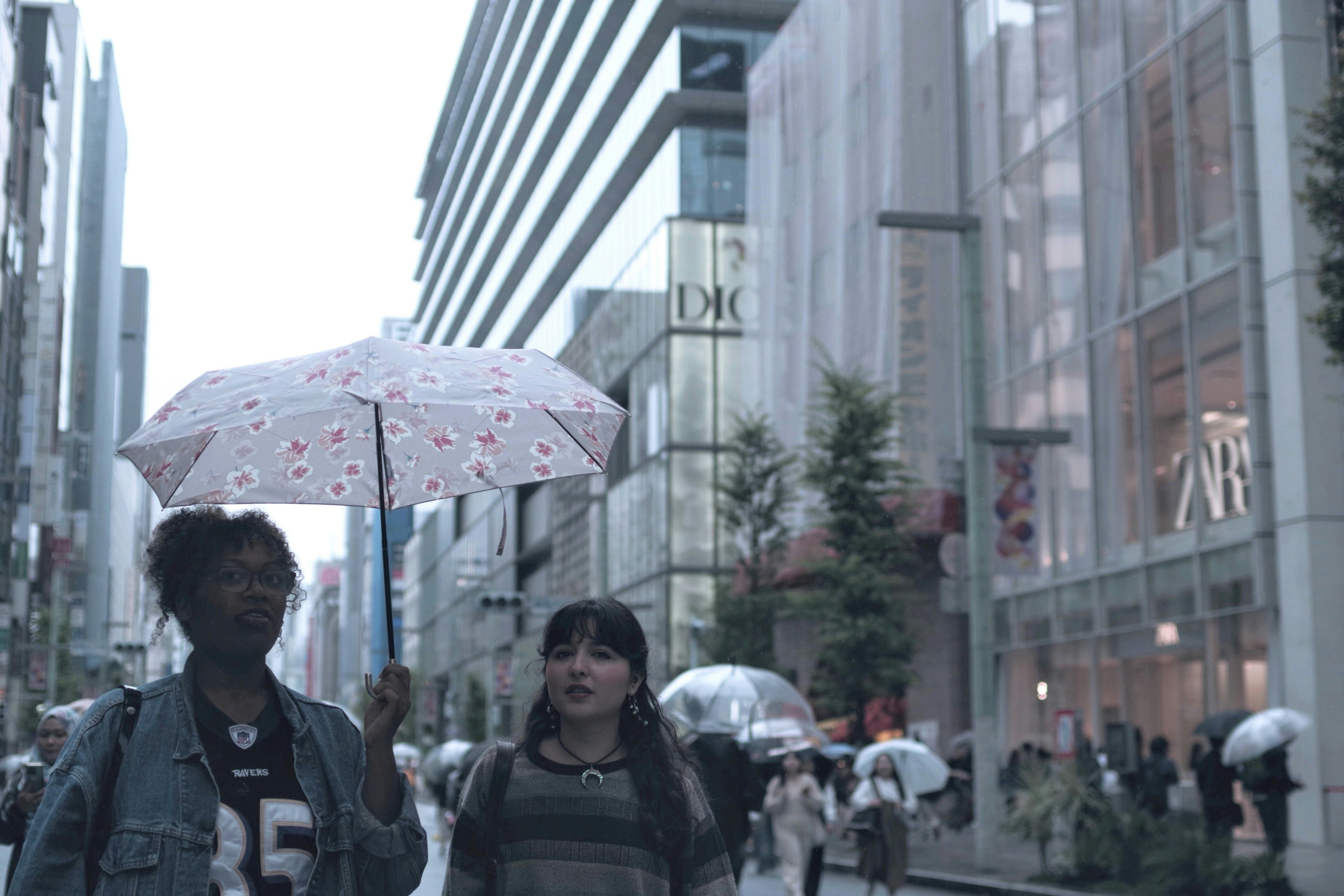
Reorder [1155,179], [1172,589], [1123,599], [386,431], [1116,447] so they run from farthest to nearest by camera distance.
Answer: [1116,447] < [1123,599] < [1155,179] < [1172,589] < [386,431]

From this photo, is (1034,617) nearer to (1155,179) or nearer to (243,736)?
(1155,179)

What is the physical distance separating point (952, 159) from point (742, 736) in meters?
23.9

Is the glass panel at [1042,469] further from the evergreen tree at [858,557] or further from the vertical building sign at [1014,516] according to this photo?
the vertical building sign at [1014,516]

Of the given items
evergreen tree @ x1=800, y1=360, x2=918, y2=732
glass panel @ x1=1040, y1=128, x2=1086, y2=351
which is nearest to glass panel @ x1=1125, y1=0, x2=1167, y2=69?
glass panel @ x1=1040, y1=128, x2=1086, y2=351

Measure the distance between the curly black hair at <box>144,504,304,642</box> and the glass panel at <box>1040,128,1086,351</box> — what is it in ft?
87.9

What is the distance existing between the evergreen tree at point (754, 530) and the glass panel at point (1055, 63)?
29.9 feet

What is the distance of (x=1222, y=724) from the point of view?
695 inches

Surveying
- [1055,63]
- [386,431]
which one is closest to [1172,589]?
[1055,63]

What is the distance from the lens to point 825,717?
4088 centimetres

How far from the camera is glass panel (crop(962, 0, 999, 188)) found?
1323 inches

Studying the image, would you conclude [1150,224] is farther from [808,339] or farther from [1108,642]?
[808,339]

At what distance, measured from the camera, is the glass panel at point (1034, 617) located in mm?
30562

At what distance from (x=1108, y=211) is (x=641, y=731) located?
1025 inches

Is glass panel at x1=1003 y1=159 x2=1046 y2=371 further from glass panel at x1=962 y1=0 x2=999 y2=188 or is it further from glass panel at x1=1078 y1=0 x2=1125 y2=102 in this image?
glass panel at x1=1078 y1=0 x2=1125 y2=102
